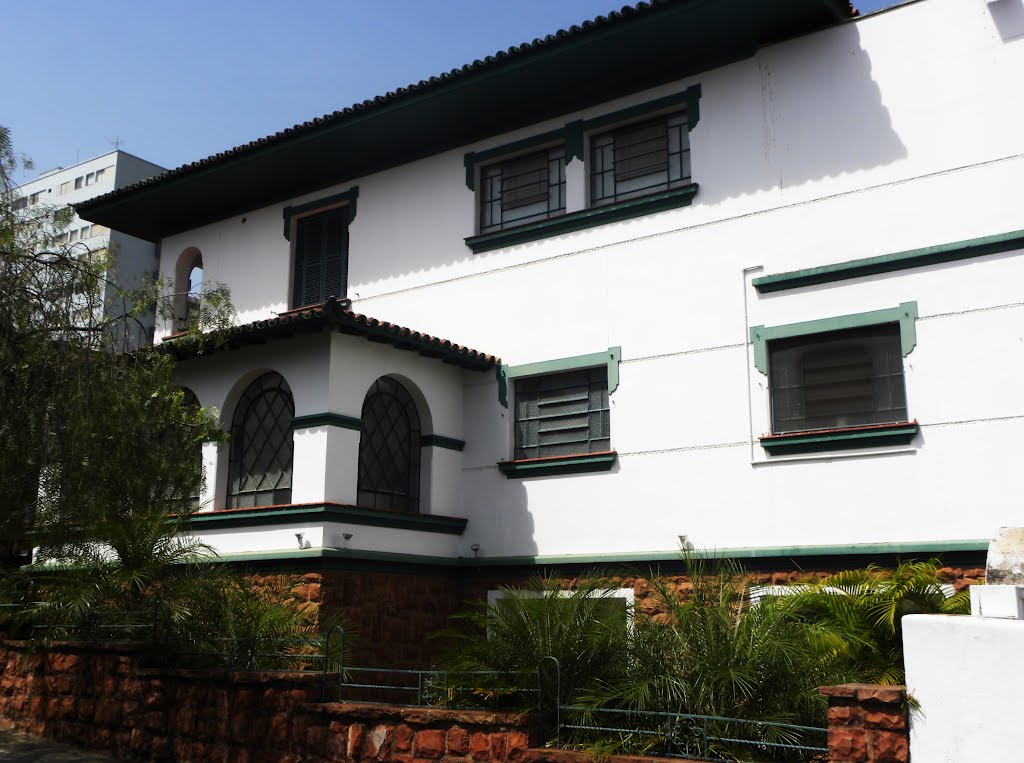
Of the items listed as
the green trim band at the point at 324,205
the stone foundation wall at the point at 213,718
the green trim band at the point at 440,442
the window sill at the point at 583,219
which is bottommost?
the stone foundation wall at the point at 213,718

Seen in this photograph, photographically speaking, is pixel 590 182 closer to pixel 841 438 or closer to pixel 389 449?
pixel 389 449

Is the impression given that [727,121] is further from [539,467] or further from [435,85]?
[539,467]

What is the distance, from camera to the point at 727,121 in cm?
1293

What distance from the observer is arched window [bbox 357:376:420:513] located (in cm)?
1341

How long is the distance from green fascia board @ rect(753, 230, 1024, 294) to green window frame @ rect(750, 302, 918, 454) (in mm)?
455

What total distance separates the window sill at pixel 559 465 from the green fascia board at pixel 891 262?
2.76 meters

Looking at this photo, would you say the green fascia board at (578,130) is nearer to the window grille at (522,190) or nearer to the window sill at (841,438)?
the window grille at (522,190)

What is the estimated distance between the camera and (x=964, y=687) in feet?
21.9

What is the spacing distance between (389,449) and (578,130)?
485cm

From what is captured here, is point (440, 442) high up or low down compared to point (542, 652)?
up

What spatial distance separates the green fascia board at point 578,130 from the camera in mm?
13242

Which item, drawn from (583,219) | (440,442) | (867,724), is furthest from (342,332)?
(867,724)

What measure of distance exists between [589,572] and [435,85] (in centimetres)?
665

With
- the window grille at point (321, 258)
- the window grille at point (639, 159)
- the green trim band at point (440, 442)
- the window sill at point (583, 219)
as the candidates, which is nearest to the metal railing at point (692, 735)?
the green trim band at point (440, 442)
